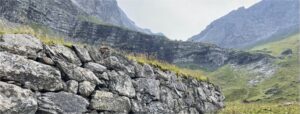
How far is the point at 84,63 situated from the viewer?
2188 cm

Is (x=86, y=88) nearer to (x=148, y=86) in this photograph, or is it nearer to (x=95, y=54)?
(x=95, y=54)

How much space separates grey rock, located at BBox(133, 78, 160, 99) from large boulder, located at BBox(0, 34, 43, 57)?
6.88 meters

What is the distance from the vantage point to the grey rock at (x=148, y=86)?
2470 cm

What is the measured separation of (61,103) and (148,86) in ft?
22.7

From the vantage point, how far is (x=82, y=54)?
71.8ft

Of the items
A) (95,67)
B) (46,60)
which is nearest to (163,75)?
(95,67)

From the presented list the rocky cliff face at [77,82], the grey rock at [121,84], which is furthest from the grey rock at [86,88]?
the grey rock at [121,84]

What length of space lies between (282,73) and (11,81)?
171 meters

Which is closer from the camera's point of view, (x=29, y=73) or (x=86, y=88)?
(x=29, y=73)

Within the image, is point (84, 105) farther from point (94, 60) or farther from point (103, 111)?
point (94, 60)

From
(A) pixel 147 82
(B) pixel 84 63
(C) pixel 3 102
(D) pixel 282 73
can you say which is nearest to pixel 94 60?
(B) pixel 84 63

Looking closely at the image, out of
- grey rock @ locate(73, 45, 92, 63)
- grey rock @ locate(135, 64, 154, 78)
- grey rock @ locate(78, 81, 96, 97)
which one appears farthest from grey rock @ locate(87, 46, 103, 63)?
grey rock @ locate(135, 64, 154, 78)

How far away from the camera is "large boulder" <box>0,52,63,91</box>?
1792 cm

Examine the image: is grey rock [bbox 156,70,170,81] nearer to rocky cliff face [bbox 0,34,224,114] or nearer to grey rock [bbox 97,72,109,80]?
rocky cliff face [bbox 0,34,224,114]
